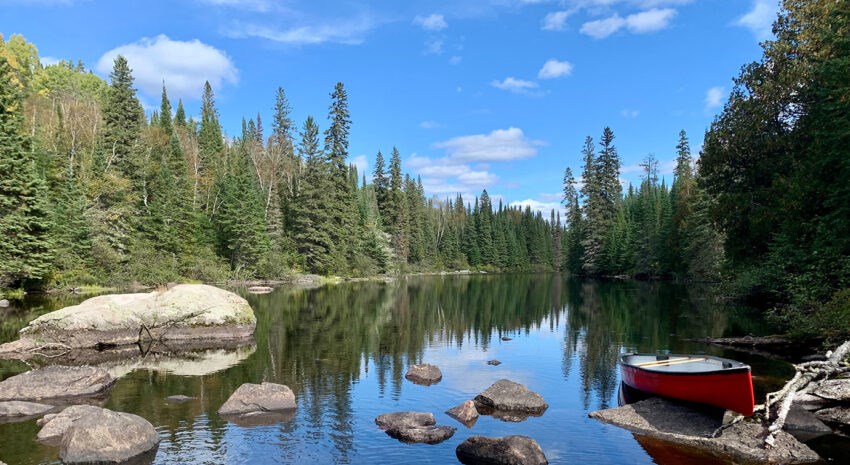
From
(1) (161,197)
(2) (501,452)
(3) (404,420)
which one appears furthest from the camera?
(1) (161,197)

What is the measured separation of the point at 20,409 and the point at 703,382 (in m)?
17.9

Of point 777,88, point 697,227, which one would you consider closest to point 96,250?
point 777,88

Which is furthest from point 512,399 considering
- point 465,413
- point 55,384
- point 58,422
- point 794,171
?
point 794,171

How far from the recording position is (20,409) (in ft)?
46.9

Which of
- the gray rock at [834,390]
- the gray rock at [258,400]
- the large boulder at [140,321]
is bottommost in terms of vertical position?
the gray rock at [258,400]

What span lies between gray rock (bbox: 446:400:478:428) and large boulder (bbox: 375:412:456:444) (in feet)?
2.74

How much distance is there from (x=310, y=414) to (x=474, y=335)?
1704cm

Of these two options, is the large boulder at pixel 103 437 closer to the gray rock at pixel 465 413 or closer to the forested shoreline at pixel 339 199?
the gray rock at pixel 465 413

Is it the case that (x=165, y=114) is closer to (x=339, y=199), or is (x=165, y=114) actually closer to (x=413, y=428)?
(x=339, y=199)

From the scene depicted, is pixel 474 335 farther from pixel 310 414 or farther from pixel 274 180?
pixel 274 180

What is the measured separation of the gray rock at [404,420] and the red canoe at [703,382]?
6.28 meters

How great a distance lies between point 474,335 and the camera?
31.0 meters

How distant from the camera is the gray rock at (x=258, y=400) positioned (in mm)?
15133

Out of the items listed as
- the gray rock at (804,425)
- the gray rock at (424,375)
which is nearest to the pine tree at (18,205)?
the gray rock at (424,375)
